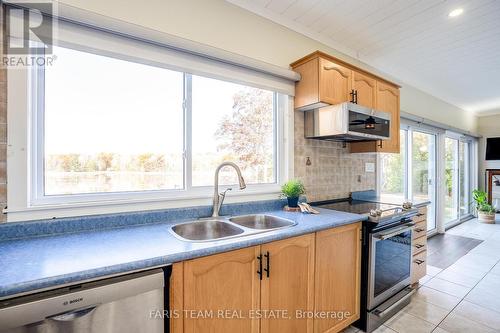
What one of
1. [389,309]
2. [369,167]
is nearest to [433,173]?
[369,167]

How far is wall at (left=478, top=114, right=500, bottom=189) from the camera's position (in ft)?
18.5

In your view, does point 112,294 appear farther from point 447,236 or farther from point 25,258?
point 447,236

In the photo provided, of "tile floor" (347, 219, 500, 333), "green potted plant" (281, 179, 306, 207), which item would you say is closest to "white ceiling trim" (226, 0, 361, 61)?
"green potted plant" (281, 179, 306, 207)

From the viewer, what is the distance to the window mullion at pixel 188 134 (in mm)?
1752

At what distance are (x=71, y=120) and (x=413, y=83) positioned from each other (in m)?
4.34

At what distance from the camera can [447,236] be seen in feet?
13.8

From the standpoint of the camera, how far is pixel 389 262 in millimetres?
1951

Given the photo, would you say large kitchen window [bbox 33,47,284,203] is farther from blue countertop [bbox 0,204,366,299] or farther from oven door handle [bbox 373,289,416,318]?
oven door handle [bbox 373,289,416,318]

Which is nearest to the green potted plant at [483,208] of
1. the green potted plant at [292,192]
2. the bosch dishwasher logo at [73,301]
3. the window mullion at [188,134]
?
the green potted plant at [292,192]

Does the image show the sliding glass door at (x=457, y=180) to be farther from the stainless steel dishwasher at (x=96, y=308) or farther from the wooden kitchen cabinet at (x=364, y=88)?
the stainless steel dishwasher at (x=96, y=308)

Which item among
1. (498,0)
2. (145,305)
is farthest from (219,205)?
(498,0)

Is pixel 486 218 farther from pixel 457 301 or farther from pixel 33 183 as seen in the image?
pixel 33 183

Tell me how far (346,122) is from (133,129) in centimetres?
158

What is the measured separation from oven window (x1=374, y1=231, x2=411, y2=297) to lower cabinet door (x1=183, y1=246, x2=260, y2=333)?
1094 millimetres
